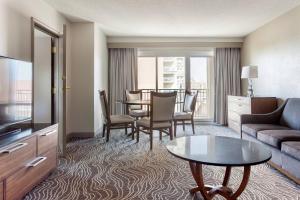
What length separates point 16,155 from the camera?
202 centimetres

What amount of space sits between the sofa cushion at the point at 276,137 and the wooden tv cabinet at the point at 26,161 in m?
2.72

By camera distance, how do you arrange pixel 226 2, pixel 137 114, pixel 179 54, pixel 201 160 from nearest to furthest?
pixel 201 160 → pixel 226 2 → pixel 137 114 → pixel 179 54

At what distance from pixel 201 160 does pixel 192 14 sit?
3.28 metres

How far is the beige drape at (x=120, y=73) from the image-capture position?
6.36m

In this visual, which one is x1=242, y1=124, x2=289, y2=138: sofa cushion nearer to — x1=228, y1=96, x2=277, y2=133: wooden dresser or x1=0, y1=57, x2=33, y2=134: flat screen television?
x1=228, y1=96, x2=277, y2=133: wooden dresser

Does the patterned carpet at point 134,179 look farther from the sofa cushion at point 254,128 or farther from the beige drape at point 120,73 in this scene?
the beige drape at point 120,73

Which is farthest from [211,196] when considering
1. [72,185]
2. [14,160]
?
[14,160]

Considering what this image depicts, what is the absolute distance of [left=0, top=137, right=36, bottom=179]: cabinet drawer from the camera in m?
1.83

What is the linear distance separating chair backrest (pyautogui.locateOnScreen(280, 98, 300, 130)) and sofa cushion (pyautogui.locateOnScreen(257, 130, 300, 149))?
61 cm

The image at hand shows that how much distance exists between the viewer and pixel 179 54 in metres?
6.58

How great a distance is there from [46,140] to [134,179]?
1.10 meters

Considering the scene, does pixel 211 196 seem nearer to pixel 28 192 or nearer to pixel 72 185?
pixel 72 185

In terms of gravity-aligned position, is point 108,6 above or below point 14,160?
above

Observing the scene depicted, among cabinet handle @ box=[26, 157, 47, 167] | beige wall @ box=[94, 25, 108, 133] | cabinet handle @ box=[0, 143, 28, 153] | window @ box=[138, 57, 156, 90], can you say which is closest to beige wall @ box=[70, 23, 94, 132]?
beige wall @ box=[94, 25, 108, 133]
